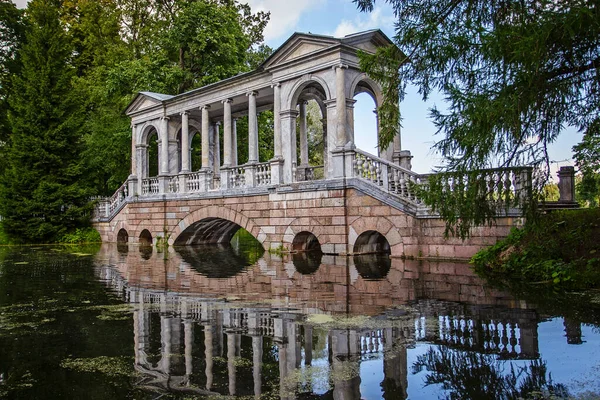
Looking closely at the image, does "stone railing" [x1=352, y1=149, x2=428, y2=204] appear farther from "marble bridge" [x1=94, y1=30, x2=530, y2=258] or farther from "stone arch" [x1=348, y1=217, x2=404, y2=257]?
"stone arch" [x1=348, y1=217, x2=404, y2=257]

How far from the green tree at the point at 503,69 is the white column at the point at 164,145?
15.9 meters

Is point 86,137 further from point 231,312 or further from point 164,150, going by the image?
point 231,312

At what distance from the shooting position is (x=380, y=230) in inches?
498

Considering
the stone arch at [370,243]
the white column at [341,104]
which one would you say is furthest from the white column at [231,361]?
the white column at [341,104]

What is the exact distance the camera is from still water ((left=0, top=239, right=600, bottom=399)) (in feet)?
12.4

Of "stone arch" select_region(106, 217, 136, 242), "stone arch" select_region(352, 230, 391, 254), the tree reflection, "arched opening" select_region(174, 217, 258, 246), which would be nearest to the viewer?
the tree reflection

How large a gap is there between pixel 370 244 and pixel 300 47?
639cm

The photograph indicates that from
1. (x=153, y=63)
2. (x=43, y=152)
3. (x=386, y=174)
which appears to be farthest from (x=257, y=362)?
(x=43, y=152)

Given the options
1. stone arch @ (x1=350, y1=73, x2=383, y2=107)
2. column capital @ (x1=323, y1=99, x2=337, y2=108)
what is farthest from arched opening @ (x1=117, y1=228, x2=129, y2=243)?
column capital @ (x1=323, y1=99, x2=337, y2=108)

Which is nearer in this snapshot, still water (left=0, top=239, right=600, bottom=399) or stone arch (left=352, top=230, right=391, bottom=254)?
still water (left=0, top=239, right=600, bottom=399)

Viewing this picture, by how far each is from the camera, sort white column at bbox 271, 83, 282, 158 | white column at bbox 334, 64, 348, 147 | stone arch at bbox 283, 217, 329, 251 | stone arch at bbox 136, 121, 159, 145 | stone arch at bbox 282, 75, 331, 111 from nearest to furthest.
Result: stone arch at bbox 283, 217, 329, 251 < white column at bbox 334, 64, 348, 147 < stone arch at bbox 282, 75, 331, 111 < white column at bbox 271, 83, 282, 158 < stone arch at bbox 136, 121, 159, 145

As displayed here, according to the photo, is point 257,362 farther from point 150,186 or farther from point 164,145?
point 150,186

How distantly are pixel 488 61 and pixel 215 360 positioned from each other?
4.55 m

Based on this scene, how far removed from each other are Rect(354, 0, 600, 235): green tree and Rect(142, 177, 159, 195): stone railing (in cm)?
1625
